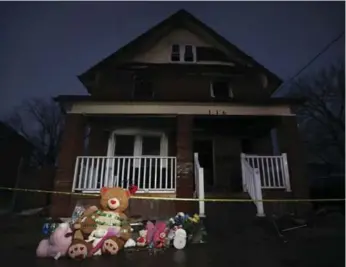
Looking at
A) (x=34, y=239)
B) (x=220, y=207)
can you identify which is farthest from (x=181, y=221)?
(x=34, y=239)

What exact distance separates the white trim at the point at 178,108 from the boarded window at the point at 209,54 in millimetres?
525

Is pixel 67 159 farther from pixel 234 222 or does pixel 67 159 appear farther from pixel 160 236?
pixel 234 222

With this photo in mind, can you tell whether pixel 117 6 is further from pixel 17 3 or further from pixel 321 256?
pixel 321 256

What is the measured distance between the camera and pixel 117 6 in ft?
5.55

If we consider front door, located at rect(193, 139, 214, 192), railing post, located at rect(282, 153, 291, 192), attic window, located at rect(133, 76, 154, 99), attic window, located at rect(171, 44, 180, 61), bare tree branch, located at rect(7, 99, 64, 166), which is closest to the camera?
bare tree branch, located at rect(7, 99, 64, 166)

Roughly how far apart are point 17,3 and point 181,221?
1614mm

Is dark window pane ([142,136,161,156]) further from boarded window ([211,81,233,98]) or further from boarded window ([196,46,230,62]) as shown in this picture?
boarded window ([196,46,230,62])

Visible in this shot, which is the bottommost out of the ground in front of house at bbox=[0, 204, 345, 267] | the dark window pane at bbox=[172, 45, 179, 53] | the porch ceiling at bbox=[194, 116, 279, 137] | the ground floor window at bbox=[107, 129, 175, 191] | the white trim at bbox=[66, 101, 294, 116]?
the ground in front of house at bbox=[0, 204, 345, 267]

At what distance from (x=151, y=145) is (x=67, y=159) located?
0.57 meters

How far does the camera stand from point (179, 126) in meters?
1.89

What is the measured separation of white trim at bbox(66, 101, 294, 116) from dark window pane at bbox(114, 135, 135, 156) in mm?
176

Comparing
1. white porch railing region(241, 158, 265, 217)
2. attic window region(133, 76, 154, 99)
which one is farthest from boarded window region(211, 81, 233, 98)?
white porch railing region(241, 158, 265, 217)

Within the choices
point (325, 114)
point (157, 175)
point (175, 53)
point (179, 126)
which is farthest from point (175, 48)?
point (325, 114)

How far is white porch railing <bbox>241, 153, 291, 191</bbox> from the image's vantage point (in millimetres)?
1664
